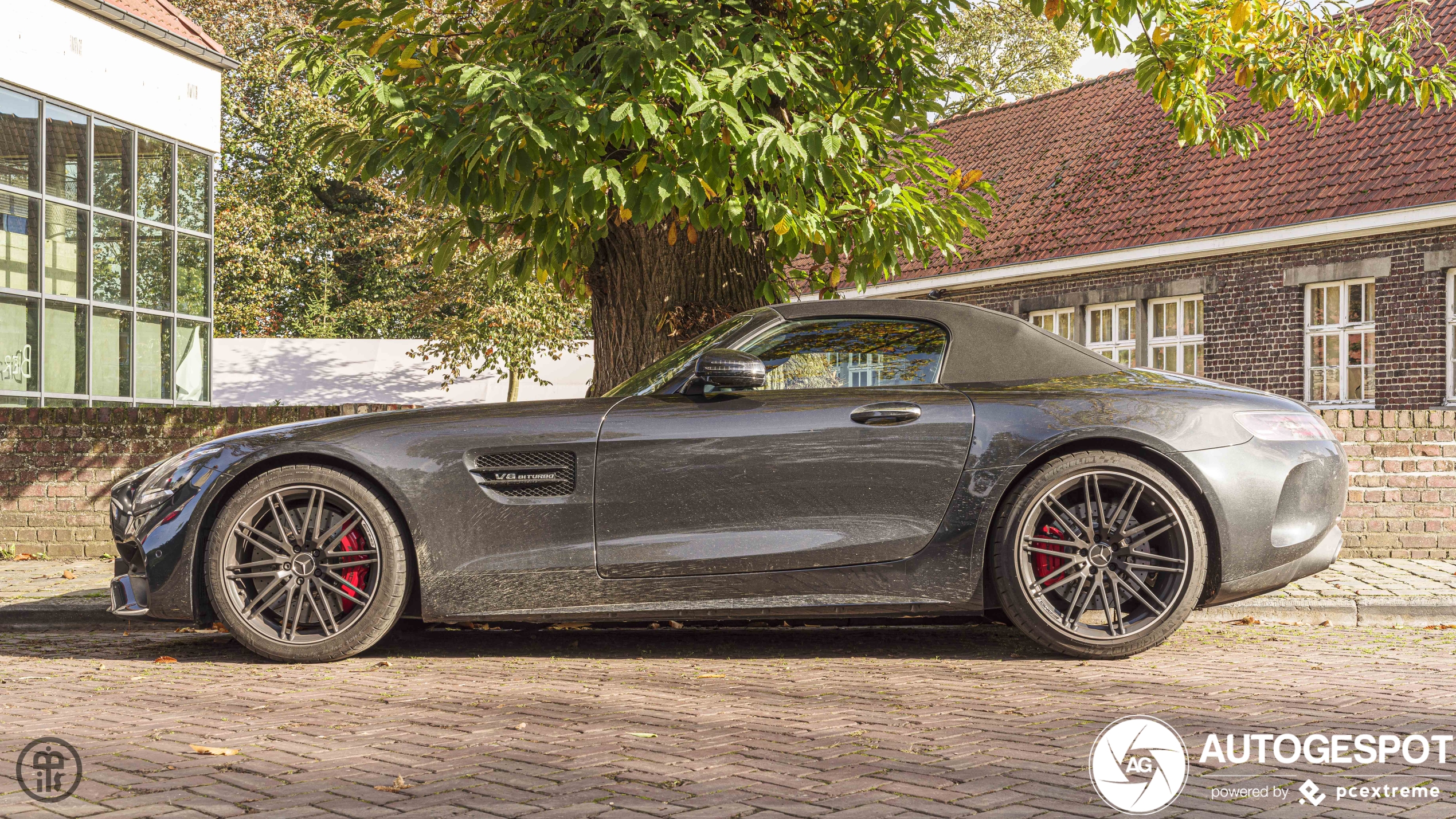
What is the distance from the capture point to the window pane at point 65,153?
1658 cm

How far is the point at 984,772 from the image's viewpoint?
3.62 metres

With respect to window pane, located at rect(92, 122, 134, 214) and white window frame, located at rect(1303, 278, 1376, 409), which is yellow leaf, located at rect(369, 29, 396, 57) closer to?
window pane, located at rect(92, 122, 134, 214)

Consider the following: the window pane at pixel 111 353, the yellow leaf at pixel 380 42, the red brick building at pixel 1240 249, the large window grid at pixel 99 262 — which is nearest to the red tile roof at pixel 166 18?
the large window grid at pixel 99 262

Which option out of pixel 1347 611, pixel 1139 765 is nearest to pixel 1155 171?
pixel 1347 611

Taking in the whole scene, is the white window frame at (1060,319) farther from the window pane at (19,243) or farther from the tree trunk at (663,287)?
the window pane at (19,243)

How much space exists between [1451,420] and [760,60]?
6117mm

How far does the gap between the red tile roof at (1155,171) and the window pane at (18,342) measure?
10776 mm

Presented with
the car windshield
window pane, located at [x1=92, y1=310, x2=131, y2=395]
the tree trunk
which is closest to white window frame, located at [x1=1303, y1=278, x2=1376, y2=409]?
the tree trunk

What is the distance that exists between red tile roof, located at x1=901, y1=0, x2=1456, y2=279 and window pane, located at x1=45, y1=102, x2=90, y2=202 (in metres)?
10.9

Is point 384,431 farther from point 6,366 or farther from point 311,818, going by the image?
point 6,366

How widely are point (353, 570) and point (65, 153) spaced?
45.7ft

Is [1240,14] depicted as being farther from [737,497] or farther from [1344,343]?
[1344,343]

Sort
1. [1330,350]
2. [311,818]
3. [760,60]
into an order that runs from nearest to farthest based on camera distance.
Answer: [311,818] < [760,60] < [1330,350]

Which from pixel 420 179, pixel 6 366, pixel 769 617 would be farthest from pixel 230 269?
pixel 769 617
